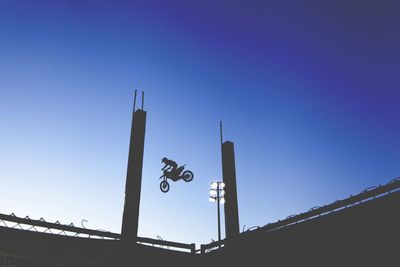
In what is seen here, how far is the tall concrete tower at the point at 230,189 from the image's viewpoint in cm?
1839

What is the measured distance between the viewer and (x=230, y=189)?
2019 centimetres

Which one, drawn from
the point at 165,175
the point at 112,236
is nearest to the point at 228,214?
the point at 165,175

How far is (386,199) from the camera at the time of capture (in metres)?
Answer: 5.36

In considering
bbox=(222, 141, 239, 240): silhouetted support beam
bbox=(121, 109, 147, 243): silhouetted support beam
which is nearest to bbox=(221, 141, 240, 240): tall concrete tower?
bbox=(222, 141, 239, 240): silhouetted support beam

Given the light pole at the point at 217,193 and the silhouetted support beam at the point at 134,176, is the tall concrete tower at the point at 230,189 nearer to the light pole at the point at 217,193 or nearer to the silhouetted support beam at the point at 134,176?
the light pole at the point at 217,193

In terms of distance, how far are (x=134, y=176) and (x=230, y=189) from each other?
7370 mm

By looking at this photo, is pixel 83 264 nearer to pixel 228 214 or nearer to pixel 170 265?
pixel 170 265

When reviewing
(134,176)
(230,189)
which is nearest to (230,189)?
(230,189)

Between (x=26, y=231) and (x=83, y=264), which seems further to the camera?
(x=83, y=264)

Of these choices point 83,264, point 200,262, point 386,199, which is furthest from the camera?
point 200,262

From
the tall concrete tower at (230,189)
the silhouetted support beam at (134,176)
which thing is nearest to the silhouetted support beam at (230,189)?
the tall concrete tower at (230,189)

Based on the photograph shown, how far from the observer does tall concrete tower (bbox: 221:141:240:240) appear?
18.4m

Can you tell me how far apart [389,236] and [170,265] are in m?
6.20

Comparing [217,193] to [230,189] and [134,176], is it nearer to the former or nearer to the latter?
[230,189]
